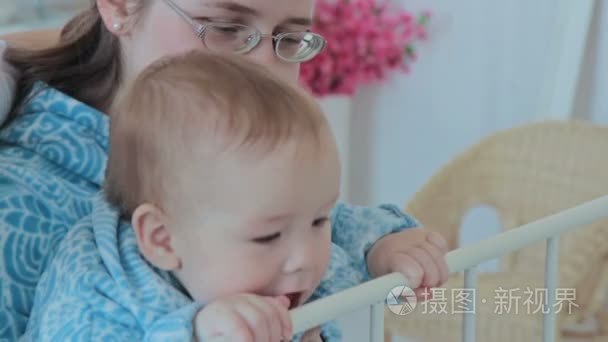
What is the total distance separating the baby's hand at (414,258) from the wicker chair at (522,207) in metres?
0.69

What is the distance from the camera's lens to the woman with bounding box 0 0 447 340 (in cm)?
88

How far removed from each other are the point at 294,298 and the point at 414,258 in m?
0.15

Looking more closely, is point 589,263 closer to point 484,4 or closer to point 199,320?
point 484,4

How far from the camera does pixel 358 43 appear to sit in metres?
2.44

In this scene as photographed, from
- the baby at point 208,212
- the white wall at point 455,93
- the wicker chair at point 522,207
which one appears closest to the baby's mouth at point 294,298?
the baby at point 208,212

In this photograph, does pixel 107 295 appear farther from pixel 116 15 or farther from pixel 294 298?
pixel 116 15

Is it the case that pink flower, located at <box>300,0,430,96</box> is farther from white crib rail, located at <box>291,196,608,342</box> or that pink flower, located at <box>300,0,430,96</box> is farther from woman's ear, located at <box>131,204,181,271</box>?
woman's ear, located at <box>131,204,181,271</box>

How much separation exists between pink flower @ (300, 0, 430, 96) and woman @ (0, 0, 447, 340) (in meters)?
1.36

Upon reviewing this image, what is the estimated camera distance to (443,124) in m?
2.56

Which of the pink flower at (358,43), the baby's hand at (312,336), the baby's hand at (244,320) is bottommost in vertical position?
the baby's hand at (312,336)

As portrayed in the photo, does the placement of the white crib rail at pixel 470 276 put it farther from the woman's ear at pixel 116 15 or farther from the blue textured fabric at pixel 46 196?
the woman's ear at pixel 116 15

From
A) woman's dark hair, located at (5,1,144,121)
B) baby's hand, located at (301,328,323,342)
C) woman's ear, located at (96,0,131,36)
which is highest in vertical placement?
woman's ear, located at (96,0,131,36)

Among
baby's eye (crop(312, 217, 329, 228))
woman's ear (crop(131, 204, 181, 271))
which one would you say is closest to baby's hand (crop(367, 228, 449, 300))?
baby's eye (crop(312, 217, 329, 228))

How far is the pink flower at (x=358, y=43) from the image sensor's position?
2412mm
